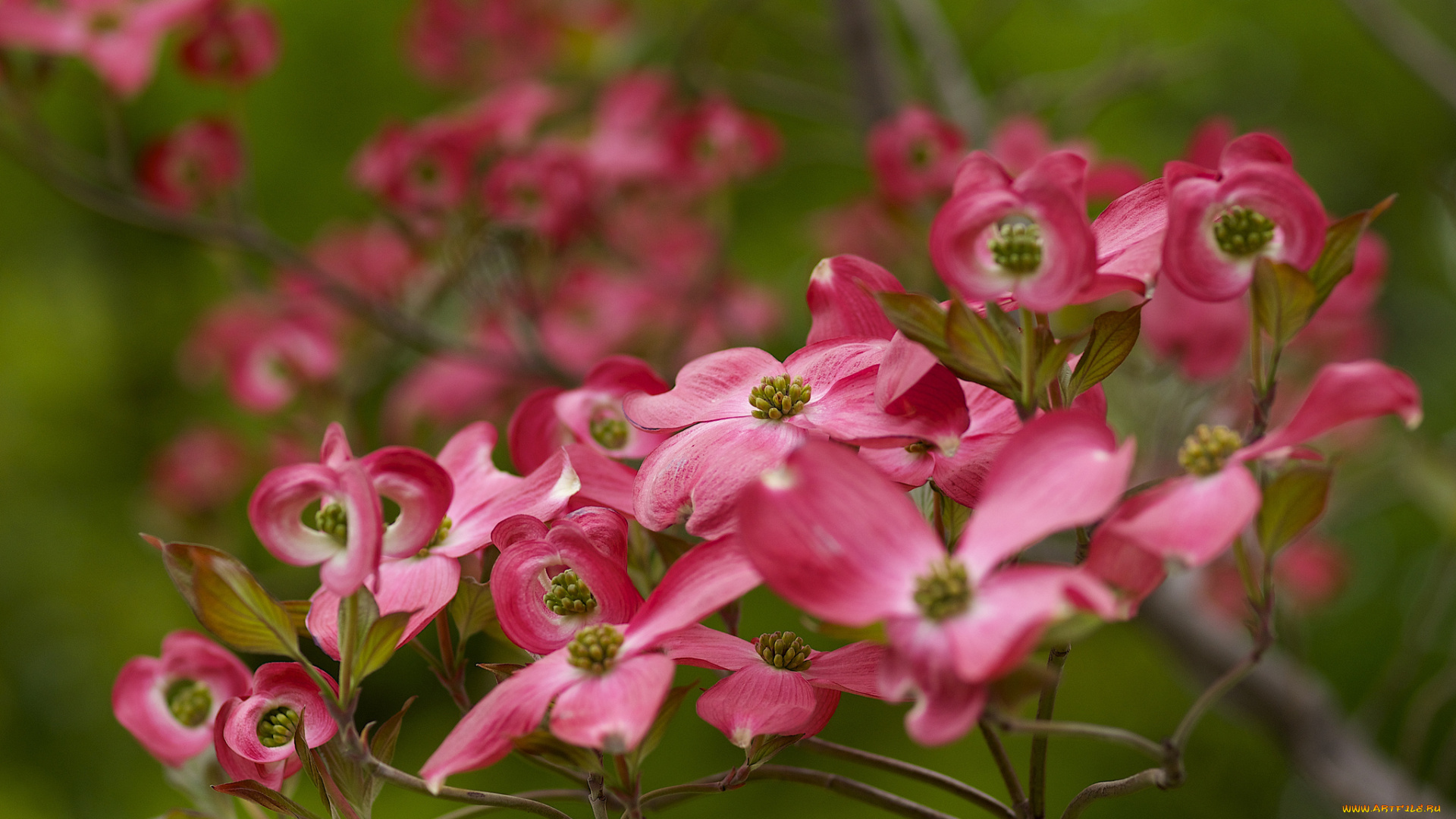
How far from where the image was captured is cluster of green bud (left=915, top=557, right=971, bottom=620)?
0.70ft

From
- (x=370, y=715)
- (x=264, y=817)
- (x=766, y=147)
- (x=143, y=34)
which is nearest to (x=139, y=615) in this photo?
(x=370, y=715)

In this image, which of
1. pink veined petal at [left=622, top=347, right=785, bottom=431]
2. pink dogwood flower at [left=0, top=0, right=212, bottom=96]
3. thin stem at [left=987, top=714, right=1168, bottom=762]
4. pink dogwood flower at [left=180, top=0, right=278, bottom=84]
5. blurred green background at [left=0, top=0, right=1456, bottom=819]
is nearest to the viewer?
thin stem at [left=987, top=714, right=1168, bottom=762]

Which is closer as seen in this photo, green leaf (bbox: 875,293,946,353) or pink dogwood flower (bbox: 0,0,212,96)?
green leaf (bbox: 875,293,946,353)

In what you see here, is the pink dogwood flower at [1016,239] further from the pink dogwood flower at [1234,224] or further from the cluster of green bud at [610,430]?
the cluster of green bud at [610,430]

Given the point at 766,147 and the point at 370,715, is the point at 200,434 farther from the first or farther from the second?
the point at 766,147

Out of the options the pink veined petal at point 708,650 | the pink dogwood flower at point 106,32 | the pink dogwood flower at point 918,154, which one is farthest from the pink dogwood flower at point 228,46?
the pink veined petal at point 708,650

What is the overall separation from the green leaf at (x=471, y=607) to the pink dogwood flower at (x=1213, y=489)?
0.57ft

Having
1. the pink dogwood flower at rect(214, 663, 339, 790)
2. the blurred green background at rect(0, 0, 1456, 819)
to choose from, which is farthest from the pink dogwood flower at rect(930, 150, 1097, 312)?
the blurred green background at rect(0, 0, 1456, 819)

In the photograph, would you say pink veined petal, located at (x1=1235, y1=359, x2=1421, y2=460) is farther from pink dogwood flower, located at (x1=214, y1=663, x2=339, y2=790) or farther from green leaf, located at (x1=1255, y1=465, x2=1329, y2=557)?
pink dogwood flower, located at (x1=214, y1=663, x2=339, y2=790)

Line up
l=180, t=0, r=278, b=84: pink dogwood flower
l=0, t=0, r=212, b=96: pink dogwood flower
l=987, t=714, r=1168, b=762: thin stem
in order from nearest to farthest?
l=987, t=714, r=1168, b=762: thin stem → l=0, t=0, r=212, b=96: pink dogwood flower → l=180, t=0, r=278, b=84: pink dogwood flower

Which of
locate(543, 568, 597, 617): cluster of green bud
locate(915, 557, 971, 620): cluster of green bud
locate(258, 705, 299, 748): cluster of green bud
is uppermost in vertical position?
locate(915, 557, 971, 620): cluster of green bud

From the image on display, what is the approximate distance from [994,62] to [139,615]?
66.3 inches

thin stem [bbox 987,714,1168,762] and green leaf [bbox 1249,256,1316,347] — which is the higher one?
green leaf [bbox 1249,256,1316,347]

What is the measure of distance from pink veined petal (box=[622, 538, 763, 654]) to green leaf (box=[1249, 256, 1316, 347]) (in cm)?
15
